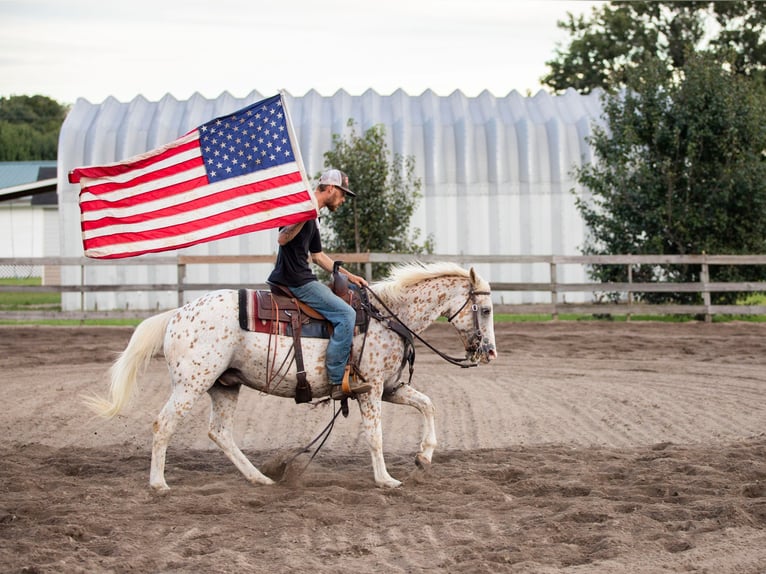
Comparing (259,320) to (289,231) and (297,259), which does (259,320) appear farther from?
(289,231)

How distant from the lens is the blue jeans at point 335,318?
25.0ft

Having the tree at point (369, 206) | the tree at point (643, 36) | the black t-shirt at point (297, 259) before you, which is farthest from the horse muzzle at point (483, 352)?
the tree at point (643, 36)

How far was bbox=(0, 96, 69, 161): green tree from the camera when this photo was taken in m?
71.1

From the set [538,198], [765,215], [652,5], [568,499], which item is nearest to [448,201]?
[538,198]

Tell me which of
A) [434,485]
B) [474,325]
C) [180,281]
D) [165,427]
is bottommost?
[434,485]

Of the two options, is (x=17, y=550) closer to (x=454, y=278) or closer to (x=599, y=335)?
(x=454, y=278)

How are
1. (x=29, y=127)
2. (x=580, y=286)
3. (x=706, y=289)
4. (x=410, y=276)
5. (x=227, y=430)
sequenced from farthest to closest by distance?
(x=29, y=127), (x=580, y=286), (x=706, y=289), (x=410, y=276), (x=227, y=430)

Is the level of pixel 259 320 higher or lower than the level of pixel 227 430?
higher

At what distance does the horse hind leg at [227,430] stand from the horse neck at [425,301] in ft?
5.13

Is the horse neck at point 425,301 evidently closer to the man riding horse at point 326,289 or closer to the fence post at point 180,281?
the man riding horse at point 326,289

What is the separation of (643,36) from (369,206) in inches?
1292

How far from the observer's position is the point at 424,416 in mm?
8078

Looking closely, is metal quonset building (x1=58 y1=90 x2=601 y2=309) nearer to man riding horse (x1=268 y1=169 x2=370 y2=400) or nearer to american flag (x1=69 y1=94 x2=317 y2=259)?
american flag (x1=69 y1=94 x2=317 y2=259)

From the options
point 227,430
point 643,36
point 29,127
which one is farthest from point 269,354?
point 29,127
